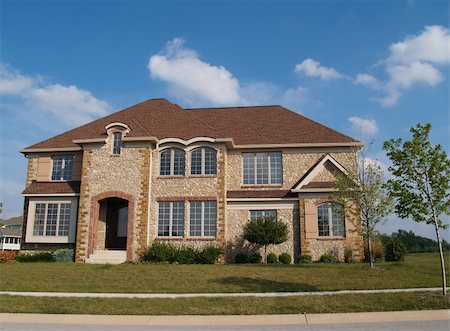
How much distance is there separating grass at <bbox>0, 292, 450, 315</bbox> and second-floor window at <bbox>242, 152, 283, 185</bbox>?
13583mm

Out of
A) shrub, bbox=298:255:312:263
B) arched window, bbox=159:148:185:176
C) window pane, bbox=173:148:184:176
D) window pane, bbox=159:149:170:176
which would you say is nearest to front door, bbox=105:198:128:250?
window pane, bbox=159:149:170:176

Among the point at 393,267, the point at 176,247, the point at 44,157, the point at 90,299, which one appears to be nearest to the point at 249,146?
the point at 176,247

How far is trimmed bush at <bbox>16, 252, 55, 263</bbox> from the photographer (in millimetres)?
23516

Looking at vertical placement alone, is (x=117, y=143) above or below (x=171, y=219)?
above

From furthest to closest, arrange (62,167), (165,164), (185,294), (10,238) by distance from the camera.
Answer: (10,238) < (62,167) < (165,164) < (185,294)

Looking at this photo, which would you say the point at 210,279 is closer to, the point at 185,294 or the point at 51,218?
the point at 185,294

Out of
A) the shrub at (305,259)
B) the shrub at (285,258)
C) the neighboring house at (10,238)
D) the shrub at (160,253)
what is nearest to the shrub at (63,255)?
the shrub at (160,253)

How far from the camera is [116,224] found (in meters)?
26.2

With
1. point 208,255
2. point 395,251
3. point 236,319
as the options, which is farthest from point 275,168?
point 236,319

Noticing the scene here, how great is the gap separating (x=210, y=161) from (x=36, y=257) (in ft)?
37.3

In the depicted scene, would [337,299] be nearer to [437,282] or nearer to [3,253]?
[437,282]

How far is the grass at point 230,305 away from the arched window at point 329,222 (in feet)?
36.7

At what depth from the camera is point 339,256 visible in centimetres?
2309

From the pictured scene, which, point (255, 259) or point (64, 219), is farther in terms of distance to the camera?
point (64, 219)
